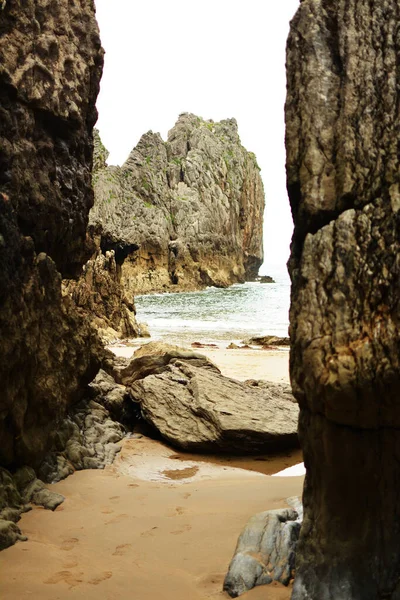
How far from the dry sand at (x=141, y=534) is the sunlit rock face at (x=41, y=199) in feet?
2.68

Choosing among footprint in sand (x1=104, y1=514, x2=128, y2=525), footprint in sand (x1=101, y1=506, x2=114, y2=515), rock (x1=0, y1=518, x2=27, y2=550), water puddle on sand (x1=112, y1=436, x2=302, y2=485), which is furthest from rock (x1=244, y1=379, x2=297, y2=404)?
rock (x1=0, y1=518, x2=27, y2=550)

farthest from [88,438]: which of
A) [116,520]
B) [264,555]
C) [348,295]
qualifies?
[348,295]

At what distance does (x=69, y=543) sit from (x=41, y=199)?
10.4 feet

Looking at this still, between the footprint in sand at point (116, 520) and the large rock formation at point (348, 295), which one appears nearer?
the large rock formation at point (348, 295)

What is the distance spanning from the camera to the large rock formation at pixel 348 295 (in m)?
2.73

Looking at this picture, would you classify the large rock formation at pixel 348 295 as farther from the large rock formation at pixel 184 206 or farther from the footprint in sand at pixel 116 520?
the large rock formation at pixel 184 206

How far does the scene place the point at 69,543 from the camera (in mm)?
4203

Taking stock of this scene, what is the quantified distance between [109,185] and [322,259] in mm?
66722

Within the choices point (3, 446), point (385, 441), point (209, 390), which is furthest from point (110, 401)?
A: point (385, 441)

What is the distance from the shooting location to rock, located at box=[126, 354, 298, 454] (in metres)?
7.17

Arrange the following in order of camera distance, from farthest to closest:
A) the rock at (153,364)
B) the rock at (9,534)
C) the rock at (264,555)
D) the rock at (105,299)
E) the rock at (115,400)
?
the rock at (105,299) → the rock at (153,364) → the rock at (115,400) → the rock at (9,534) → the rock at (264,555)

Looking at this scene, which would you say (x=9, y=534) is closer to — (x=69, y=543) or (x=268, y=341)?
(x=69, y=543)

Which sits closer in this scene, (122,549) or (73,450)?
(122,549)

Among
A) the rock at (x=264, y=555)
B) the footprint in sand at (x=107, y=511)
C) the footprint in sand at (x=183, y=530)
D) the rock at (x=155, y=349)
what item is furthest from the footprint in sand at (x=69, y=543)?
the rock at (x=155, y=349)
